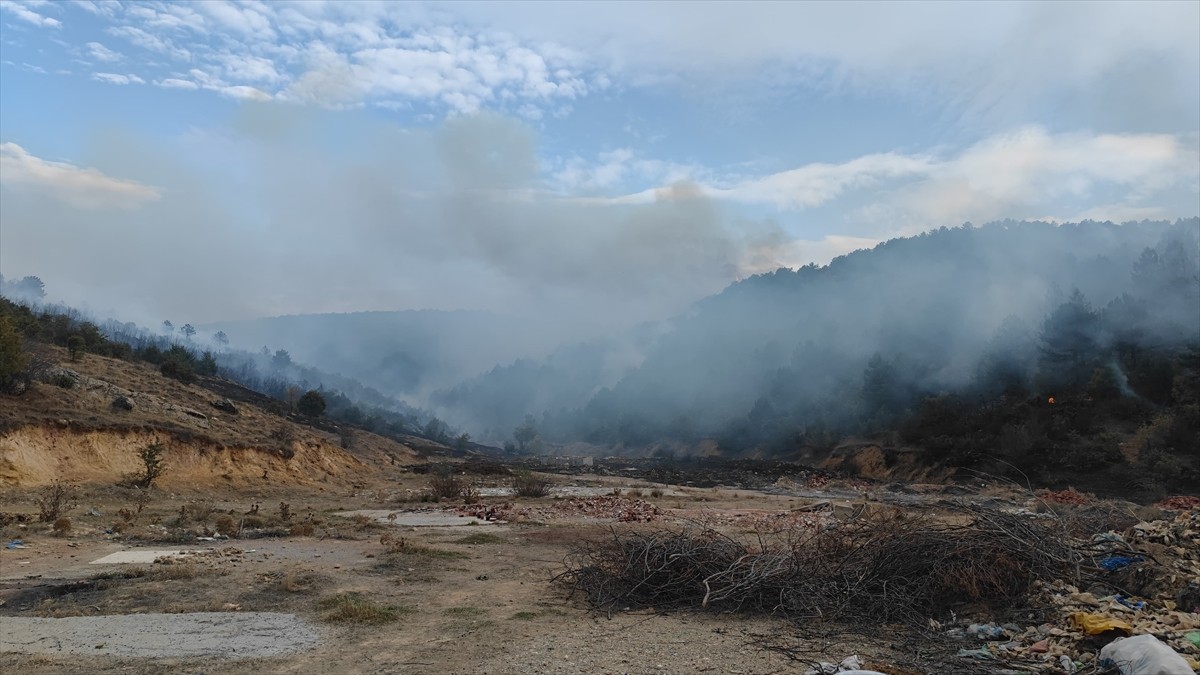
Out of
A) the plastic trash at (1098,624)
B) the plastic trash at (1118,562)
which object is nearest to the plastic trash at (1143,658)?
the plastic trash at (1098,624)

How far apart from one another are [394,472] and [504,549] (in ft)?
95.5

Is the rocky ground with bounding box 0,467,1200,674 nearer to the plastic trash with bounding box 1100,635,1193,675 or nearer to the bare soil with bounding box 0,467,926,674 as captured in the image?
the bare soil with bounding box 0,467,926,674

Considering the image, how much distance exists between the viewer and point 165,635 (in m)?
7.35

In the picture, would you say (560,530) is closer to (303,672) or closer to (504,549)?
(504,549)

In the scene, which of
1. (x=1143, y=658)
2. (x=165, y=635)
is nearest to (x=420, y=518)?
(x=165, y=635)

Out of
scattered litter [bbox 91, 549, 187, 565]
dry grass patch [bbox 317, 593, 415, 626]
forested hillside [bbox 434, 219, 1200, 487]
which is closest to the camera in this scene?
dry grass patch [bbox 317, 593, 415, 626]

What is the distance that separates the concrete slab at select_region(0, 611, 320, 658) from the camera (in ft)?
22.4

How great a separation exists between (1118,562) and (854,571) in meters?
2.85

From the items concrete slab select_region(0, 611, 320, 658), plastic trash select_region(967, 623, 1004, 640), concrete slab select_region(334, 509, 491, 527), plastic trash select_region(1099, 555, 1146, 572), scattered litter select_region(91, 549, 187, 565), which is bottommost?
concrete slab select_region(334, 509, 491, 527)

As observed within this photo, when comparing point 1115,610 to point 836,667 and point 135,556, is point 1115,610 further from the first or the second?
point 135,556

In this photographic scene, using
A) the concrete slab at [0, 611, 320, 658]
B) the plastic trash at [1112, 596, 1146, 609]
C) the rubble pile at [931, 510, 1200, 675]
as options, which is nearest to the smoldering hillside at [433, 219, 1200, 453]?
the rubble pile at [931, 510, 1200, 675]

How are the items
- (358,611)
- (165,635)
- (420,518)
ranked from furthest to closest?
(420,518) < (358,611) < (165,635)

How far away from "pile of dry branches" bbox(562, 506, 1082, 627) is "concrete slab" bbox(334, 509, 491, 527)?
9.30m

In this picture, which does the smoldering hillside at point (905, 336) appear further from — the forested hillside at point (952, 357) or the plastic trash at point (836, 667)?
the plastic trash at point (836, 667)
